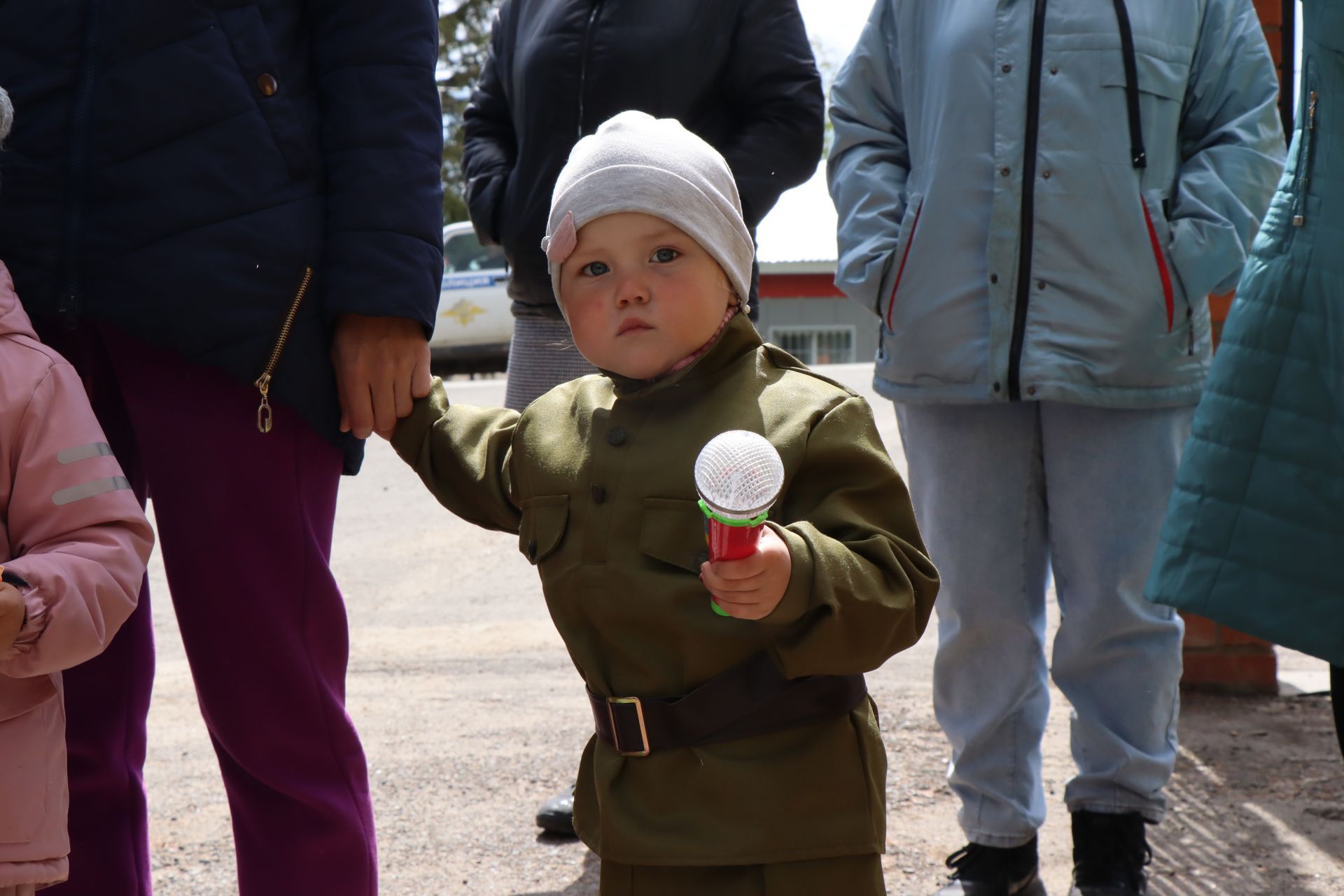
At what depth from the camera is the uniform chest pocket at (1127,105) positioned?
2779 millimetres

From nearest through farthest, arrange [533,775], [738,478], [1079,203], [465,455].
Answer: [738,478] → [465,455] → [1079,203] → [533,775]

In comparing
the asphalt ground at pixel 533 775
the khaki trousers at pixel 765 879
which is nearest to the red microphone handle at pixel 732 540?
the khaki trousers at pixel 765 879

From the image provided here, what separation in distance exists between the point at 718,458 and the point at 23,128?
1.07 meters

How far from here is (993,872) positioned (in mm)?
2896

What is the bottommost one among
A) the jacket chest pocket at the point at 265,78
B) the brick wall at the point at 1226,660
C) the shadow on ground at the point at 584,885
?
the shadow on ground at the point at 584,885

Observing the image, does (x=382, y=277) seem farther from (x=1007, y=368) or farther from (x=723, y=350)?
(x=1007, y=368)

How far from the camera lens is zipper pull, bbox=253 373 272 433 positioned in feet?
6.43

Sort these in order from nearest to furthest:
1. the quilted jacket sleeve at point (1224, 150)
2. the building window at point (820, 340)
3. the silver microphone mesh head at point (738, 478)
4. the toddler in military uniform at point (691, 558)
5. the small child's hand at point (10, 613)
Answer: the silver microphone mesh head at point (738, 478) → the small child's hand at point (10, 613) → the toddler in military uniform at point (691, 558) → the quilted jacket sleeve at point (1224, 150) → the building window at point (820, 340)

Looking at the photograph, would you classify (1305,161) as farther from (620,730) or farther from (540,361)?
(540,361)

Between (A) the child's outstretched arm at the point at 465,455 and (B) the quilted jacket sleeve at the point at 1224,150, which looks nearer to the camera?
(A) the child's outstretched arm at the point at 465,455

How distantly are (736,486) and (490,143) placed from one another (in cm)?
200

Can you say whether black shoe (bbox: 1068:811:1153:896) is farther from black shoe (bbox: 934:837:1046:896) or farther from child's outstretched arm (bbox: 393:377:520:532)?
child's outstretched arm (bbox: 393:377:520:532)

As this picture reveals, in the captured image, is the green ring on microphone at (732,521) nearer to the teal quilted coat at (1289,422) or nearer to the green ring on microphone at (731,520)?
the green ring on microphone at (731,520)

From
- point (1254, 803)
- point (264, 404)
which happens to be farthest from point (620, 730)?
point (1254, 803)
